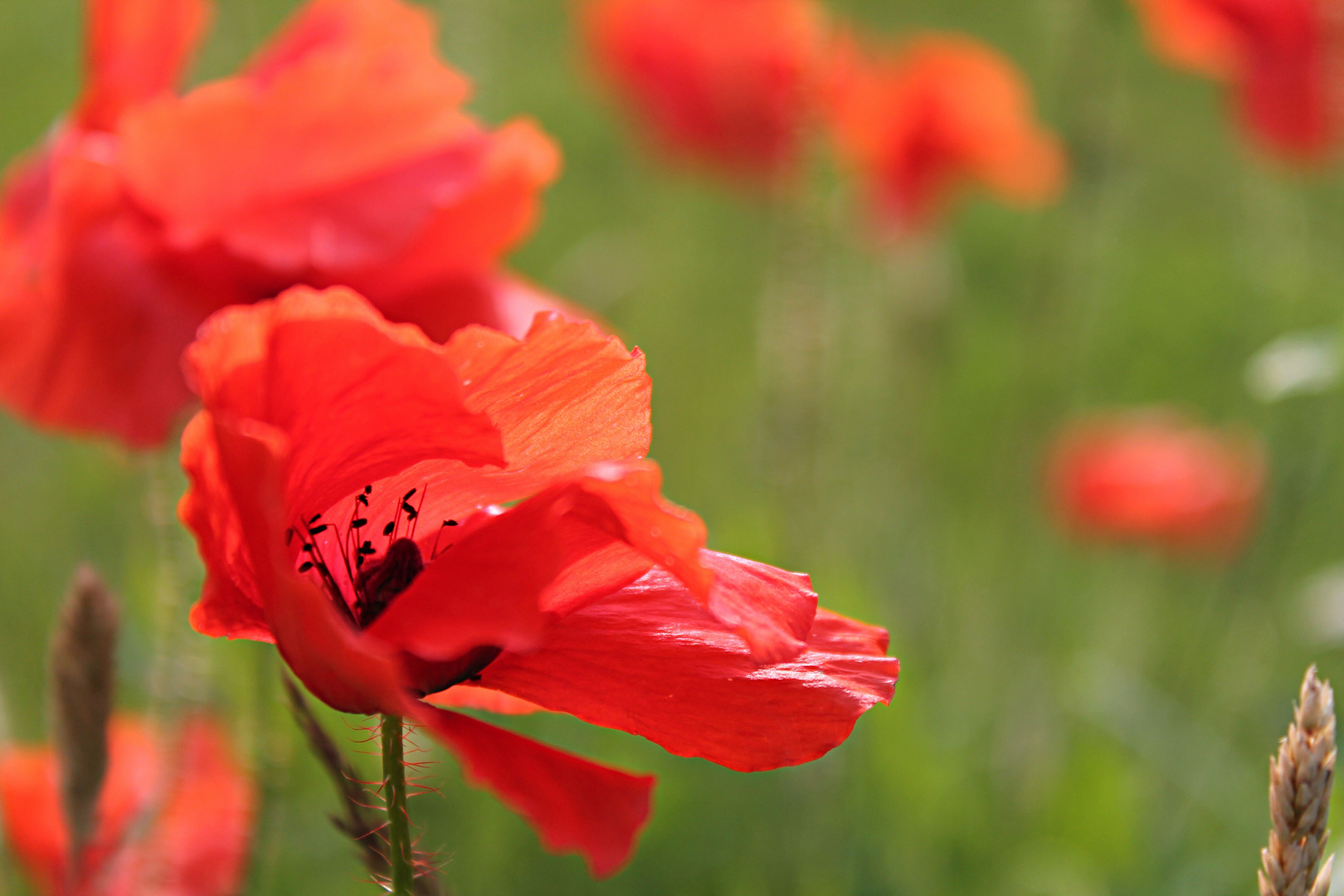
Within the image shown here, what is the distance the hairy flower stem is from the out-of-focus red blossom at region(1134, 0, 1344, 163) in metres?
0.95

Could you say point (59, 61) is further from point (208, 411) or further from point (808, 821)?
point (208, 411)

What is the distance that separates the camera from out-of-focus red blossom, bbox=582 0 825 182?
1.84 m

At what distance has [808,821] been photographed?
1042mm

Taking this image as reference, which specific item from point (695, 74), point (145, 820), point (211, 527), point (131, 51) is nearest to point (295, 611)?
point (211, 527)

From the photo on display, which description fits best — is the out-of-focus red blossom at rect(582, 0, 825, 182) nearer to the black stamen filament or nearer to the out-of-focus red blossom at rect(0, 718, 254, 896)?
the out-of-focus red blossom at rect(0, 718, 254, 896)

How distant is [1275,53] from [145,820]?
1013 millimetres

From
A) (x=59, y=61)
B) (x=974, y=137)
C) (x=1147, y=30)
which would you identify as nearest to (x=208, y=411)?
(x=1147, y=30)

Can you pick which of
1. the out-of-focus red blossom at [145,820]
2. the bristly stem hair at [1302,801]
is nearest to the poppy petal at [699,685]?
the bristly stem hair at [1302,801]

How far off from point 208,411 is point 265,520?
33 mm

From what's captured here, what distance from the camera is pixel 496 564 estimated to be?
0.40m

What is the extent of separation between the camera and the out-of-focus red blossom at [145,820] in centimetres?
66

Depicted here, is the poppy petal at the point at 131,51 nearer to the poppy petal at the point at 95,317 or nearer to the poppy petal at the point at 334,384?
the poppy petal at the point at 95,317

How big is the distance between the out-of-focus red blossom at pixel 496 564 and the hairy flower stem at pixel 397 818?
0.05 ft

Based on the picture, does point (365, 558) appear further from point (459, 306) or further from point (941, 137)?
point (941, 137)
